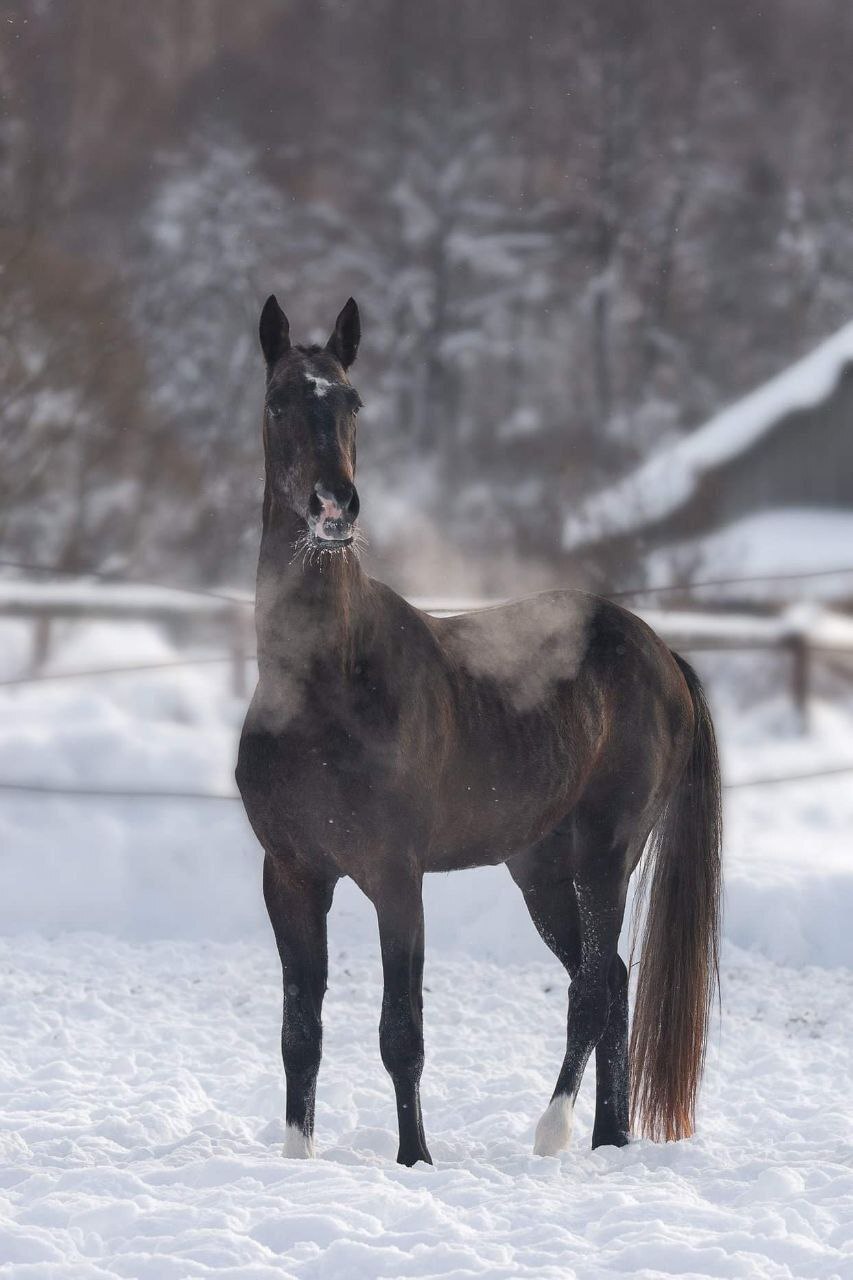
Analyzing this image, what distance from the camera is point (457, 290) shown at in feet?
53.8

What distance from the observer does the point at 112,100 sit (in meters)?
15.6

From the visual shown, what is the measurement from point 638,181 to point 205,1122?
14.8 metres

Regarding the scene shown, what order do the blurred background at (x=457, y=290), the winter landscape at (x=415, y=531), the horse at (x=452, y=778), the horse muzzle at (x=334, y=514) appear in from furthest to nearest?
A: the blurred background at (x=457, y=290), the horse at (x=452, y=778), the winter landscape at (x=415, y=531), the horse muzzle at (x=334, y=514)

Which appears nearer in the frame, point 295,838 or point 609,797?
point 295,838

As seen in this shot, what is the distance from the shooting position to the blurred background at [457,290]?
13164 mm

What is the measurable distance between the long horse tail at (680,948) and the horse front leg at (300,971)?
2.81ft

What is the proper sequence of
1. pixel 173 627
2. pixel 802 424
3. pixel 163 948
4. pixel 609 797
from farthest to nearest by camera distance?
pixel 802 424 < pixel 173 627 < pixel 163 948 < pixel 609 797

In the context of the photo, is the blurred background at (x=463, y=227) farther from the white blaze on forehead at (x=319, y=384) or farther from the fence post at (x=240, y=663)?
the white blaze on forehead at (x=319, y=384)

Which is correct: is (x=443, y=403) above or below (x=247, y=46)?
below

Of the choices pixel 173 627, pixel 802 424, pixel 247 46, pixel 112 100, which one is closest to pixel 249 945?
pixel 173 627

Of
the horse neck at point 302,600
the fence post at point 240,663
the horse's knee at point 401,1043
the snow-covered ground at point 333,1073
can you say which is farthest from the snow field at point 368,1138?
the fence post at point 240,663

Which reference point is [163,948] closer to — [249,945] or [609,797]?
[249,945]

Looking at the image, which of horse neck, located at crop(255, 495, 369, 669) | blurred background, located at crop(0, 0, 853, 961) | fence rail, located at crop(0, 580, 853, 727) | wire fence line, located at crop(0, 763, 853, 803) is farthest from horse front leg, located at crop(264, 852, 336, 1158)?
blurred background, located at crop(0, 0, 853, 961)

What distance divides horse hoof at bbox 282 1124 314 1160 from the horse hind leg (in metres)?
0.55
